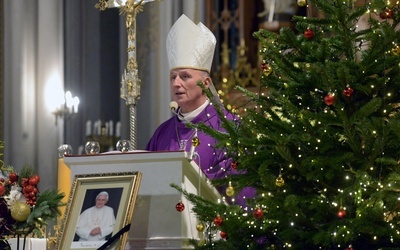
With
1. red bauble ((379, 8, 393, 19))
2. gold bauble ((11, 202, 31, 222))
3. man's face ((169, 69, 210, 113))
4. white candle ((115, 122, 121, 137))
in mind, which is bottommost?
gold bauble ((11, 202, 31, 222))

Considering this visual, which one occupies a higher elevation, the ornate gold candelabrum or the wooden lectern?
the ornate gold candelabrum

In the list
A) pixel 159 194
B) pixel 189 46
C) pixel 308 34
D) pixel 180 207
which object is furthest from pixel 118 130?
pixel 308 34

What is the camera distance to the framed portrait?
3.46 metres

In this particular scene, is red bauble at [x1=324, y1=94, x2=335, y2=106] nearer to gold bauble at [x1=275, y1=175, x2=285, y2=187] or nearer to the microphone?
gold bauble at [x1=275, y1=175, x2=285, y2=187]

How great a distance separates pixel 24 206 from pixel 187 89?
82 centimetres

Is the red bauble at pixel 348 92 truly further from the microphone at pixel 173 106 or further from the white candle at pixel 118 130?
the white candle at pixel 118 130

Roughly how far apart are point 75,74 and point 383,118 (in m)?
6.16

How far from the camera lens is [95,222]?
353 centimetres

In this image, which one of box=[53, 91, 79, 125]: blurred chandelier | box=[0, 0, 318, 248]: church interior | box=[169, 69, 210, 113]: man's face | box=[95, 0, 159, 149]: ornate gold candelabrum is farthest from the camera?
box=[53, 91, 79, 125]: blurred chandelier

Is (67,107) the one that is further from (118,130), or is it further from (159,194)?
(159,194)

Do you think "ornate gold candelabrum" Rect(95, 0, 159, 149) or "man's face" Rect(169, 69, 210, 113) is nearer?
"man's face" Rect(169, 69, 210, 113)

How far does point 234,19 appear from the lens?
7582 mm

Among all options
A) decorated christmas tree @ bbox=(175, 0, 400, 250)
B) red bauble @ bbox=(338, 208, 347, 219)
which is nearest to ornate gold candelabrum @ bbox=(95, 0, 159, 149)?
decorated christmas tree @ bbox=(175, 0, 400, 250)

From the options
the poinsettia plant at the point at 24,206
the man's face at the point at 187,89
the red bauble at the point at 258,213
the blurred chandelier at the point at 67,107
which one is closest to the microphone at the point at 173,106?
the man's face at the point at 187,89
